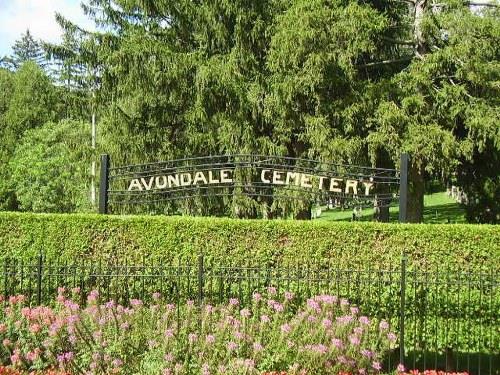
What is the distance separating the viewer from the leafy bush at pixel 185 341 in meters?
6.48

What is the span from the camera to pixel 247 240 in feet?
28.9

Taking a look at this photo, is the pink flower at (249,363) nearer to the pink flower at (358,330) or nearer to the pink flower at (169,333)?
the pink flower at (169,333)

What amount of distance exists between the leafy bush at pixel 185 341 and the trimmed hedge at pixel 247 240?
153 centimetres

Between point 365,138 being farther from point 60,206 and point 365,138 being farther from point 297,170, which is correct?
point 60,206

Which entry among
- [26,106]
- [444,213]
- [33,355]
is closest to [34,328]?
[33,355]

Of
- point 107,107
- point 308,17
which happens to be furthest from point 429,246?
point 107,107

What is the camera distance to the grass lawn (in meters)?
27.6

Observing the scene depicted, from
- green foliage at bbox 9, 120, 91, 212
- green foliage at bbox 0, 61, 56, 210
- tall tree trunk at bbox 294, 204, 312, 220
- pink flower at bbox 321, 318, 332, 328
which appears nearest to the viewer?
pink flower at bbox 321, 318, 332, 328

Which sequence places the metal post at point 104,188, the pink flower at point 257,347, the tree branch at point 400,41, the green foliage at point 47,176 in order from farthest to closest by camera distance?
the green foliage at point 47,176
the tree branch at point 400,41
the metal post at point 104,188
the pink flower at point 257,347

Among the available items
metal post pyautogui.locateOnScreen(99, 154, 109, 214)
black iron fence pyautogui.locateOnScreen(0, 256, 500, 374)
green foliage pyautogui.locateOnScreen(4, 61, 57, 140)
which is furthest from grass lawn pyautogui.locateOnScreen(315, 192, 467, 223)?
green foliage pyautogui.locateOnScreen(4, 61, 57, 140)

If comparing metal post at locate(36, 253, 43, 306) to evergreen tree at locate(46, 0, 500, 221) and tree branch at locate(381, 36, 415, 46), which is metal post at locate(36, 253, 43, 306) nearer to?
evergreen tree at locate(46, 0, 500, 221)

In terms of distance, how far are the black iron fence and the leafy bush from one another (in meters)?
1.00

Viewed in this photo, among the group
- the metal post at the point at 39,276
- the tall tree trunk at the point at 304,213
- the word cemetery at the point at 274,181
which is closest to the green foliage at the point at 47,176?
the tall tree trunk at the point at 304,213

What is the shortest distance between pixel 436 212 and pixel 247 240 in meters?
23.7
